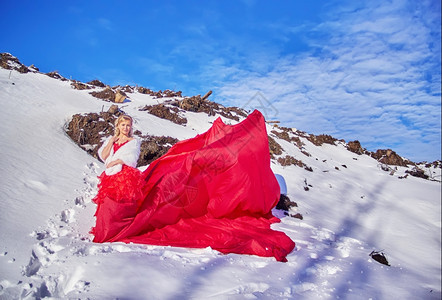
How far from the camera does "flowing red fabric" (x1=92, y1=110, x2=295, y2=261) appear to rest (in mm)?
3107

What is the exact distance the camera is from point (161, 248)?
294 cm

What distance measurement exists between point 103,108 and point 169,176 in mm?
6242

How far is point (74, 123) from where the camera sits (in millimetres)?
6887

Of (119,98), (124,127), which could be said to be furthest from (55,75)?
(124,127)

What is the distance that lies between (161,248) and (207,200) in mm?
1306

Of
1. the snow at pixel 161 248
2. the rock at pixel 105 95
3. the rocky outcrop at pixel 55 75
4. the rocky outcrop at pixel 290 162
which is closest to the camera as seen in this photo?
the snow at pixel 161 248

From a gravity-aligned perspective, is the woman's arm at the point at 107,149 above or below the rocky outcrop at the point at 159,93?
below

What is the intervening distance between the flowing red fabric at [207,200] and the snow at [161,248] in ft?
0.84

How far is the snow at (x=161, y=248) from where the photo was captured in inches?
80.7

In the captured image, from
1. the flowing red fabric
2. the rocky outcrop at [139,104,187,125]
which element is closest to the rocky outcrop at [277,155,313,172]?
the rocky outcrop at [139,104,187,125]

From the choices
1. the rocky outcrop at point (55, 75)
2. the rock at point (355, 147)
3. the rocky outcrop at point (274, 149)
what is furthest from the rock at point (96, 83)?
the rock at point (355, 147)

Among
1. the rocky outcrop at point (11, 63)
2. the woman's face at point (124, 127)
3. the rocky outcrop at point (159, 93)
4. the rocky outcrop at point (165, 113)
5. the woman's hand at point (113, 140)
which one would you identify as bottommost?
the woman's hand at point (113, 140)

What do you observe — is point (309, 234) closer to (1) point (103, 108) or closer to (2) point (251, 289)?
(2) point (251, 289)

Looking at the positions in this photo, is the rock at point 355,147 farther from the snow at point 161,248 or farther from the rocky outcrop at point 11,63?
the rocky outcrop at point 11,63
